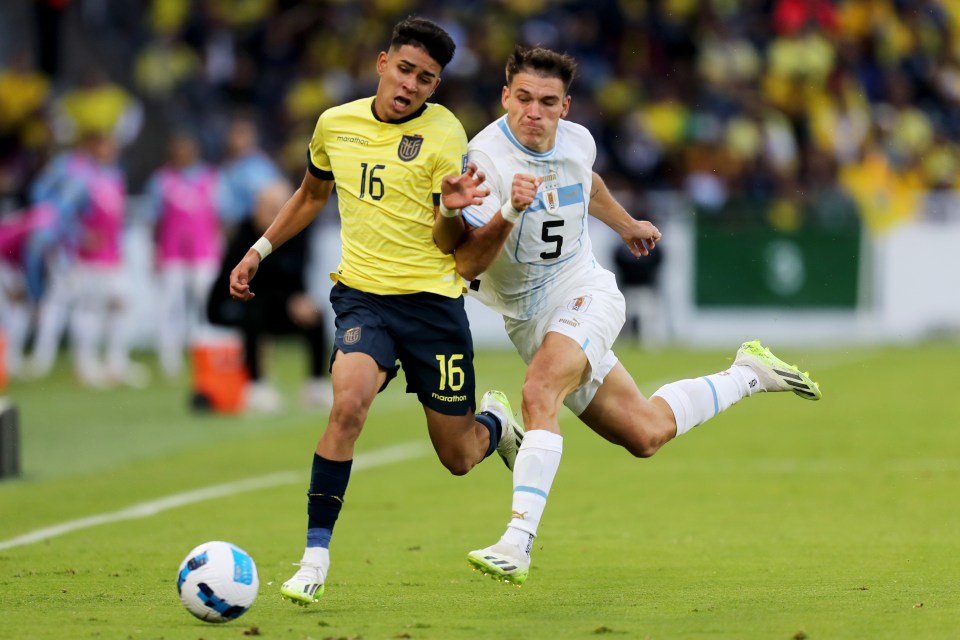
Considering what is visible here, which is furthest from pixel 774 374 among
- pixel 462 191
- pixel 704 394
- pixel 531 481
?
pixel 462 191

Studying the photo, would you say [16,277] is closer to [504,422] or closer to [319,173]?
[504,422]

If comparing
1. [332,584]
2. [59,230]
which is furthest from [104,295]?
[332,584]

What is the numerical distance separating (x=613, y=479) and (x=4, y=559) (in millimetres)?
5177

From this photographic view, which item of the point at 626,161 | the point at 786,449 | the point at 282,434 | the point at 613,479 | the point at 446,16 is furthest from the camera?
the point at 446,16

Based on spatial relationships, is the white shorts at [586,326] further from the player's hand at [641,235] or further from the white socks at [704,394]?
the white socks at [704,394]

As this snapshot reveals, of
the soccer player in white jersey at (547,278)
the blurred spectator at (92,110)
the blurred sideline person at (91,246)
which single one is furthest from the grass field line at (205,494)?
the blurred spectator at (92,110)

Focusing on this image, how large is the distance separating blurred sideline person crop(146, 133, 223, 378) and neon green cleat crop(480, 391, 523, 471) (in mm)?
11684

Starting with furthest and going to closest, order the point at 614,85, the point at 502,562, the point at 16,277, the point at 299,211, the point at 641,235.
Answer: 1. the point at 614,85
2. the point at 16,277
3. the point at 641,235
4. the point at 299,211
5. the point at 502,562

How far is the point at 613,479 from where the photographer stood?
40.1ft

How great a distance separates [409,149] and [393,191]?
0.68 feet

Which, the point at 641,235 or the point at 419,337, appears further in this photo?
the point at 641,235

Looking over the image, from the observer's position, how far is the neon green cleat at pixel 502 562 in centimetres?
674

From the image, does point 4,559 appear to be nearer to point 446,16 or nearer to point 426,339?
point 426,339

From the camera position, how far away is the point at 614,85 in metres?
28.0
